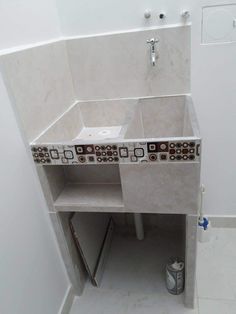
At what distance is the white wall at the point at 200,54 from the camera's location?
53.7 inches

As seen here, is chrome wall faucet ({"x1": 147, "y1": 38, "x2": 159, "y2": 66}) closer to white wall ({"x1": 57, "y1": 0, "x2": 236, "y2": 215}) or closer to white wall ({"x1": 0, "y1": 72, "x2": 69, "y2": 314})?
white wall ({"x1": 57, "y1": 0, "x2": 236, "y2": 215})

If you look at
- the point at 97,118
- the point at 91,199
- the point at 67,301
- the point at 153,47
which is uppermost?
the point at 153,47

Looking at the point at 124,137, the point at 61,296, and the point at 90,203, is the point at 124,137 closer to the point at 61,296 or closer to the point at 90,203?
the point at 90,203

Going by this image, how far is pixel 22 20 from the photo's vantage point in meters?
1.08

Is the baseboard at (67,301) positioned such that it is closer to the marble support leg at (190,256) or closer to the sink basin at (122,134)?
the marble support leg at (190,256)

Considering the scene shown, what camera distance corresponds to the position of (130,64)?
59.0 inches

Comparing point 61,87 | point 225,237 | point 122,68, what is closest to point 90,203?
point 61,87

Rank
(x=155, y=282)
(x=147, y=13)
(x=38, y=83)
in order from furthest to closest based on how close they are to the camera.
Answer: (x=155, y=282) < (x=147, y=13) < (x=38, y=83)

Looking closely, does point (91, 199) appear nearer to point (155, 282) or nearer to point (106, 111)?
point (106, 111)

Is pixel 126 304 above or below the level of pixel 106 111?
below

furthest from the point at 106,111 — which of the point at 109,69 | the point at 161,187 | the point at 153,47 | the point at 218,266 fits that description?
the point at 218,266

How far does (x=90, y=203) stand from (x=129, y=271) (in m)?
0.73

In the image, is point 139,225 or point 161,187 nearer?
point 161,187

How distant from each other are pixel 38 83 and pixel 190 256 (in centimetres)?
112
